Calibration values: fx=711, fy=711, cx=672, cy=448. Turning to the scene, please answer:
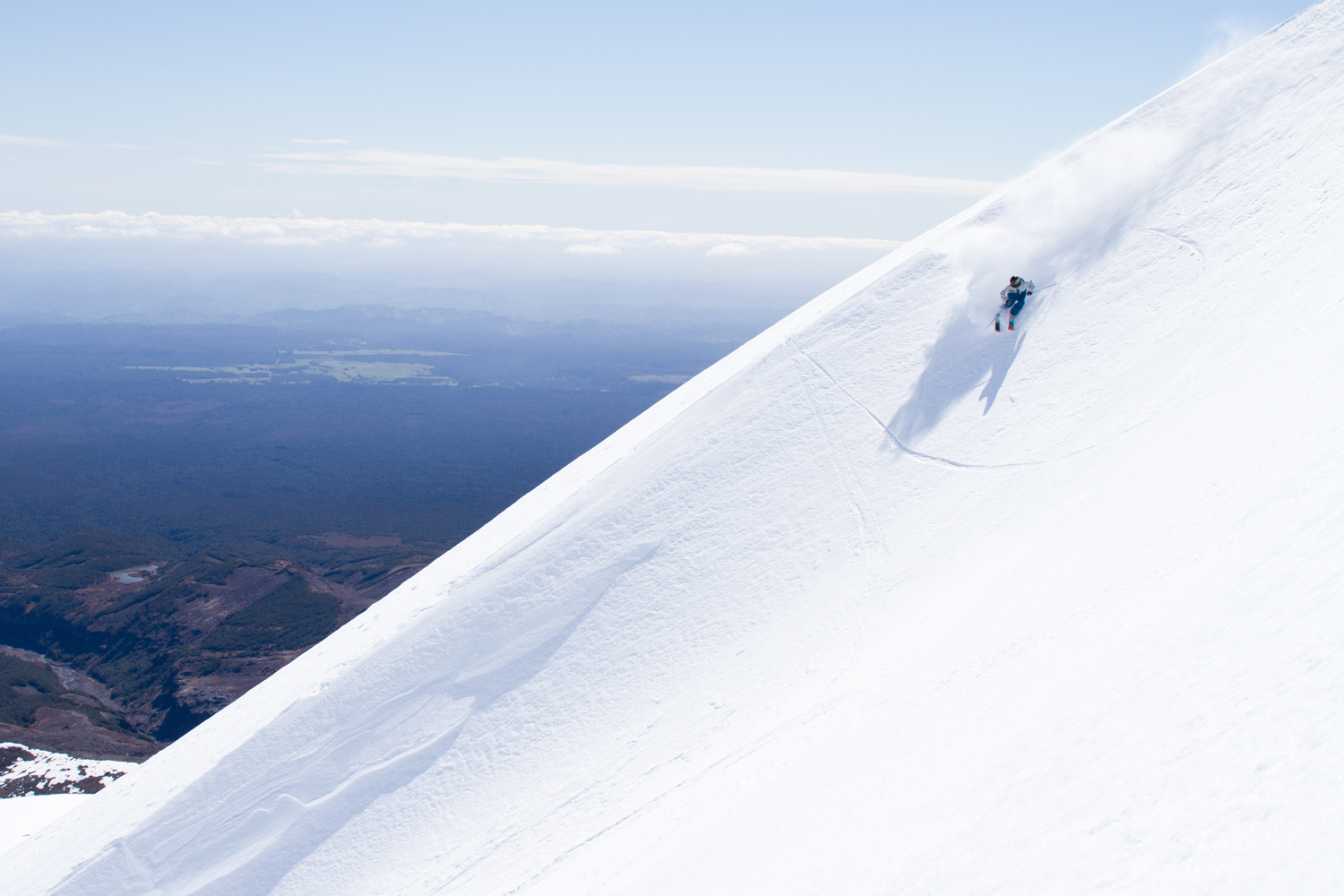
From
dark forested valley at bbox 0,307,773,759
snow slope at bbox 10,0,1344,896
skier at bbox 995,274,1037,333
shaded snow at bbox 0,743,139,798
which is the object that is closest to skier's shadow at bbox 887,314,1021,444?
snow slope at bbox 10,0,1344,896

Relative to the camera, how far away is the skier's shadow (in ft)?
58.1

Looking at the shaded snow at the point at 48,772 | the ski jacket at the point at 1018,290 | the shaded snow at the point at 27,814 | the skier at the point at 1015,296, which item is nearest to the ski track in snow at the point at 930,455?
the skier at the point at 1015,296

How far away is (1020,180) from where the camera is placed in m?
22.8

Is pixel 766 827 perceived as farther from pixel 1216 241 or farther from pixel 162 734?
pixel 162 734

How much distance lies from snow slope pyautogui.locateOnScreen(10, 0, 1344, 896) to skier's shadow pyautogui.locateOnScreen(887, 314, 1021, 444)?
0.39 feet

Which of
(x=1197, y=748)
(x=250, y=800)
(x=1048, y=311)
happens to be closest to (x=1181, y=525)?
(x=1197, y=748)

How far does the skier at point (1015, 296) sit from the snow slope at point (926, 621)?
50 cm

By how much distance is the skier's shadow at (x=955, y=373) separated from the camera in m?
17.7

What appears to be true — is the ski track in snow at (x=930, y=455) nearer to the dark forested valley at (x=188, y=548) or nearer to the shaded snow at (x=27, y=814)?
the shaded snow at (x=27, y=814)

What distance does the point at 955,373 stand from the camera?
60.8ft

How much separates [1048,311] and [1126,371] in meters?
3.42

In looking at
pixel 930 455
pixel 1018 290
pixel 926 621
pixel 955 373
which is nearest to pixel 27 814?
pixel 926 621

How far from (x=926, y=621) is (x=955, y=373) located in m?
8.60

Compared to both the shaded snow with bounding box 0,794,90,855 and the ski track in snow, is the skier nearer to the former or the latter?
the ski track in snow
